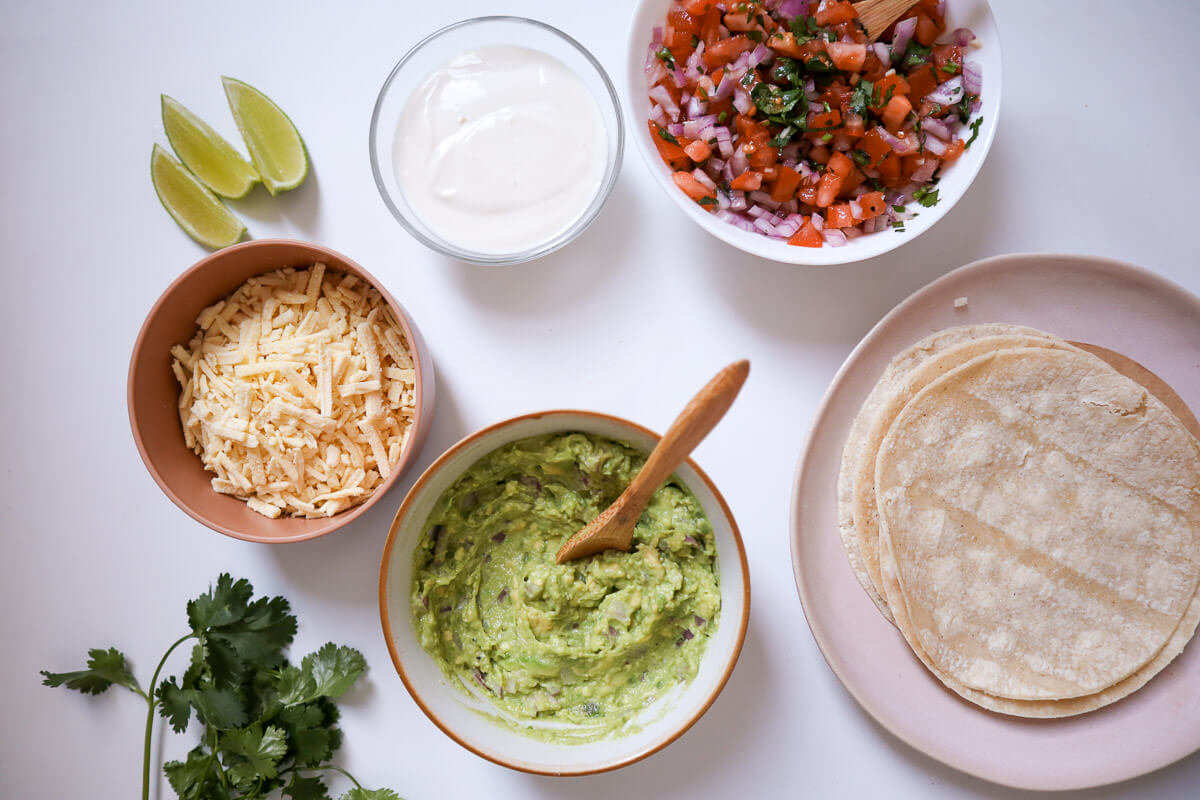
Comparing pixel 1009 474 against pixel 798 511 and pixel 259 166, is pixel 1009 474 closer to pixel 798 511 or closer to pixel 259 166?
pixel 798 511

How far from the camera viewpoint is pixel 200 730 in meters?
2.28

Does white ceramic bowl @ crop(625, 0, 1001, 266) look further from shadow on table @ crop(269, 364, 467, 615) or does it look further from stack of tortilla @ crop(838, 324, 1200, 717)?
shadow on table @ crop(269, 364, 467, 615)

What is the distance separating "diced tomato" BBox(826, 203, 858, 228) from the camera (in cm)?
203

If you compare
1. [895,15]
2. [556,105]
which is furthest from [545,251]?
[895,15]

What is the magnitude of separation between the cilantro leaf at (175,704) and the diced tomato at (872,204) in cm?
221

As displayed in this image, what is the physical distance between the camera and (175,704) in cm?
219

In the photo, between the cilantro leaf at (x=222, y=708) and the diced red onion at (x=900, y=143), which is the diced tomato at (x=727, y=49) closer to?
the diced red onion at (x=900, y=143)

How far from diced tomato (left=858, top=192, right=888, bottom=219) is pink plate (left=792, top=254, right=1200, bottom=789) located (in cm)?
24

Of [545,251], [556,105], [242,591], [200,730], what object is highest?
[556,105]

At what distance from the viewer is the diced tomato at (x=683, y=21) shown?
2.04 metres

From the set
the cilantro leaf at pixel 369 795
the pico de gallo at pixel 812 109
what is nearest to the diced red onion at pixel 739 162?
the pico de gallo at pixel 812 109

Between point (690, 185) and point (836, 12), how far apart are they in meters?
0.55

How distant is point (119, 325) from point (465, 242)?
3.62ft

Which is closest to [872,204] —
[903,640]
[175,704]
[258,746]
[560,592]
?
[903,640]
